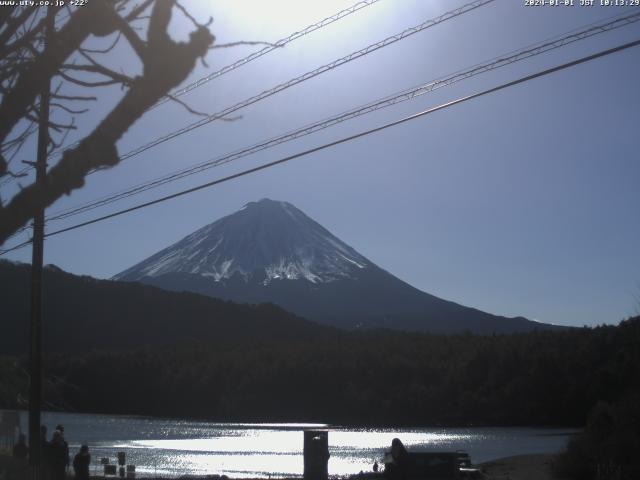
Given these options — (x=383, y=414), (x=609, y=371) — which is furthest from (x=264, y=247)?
(x=609, y=371)

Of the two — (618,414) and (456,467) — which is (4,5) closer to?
(456,467)

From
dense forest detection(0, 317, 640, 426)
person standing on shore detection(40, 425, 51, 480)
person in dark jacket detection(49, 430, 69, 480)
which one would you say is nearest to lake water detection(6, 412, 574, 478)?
dense forest detection(0, 317, 640, 426)

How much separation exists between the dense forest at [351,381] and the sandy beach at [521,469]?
39834 millimetres

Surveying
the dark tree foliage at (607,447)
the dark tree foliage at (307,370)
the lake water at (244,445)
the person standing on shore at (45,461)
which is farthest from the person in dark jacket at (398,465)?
the dark tree foliage at (307,370)

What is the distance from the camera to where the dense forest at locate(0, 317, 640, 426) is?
263 feet

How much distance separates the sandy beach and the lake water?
4.37m

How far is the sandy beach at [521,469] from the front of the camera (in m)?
29.1

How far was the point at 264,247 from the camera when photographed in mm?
199750

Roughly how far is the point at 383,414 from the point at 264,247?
115 metres

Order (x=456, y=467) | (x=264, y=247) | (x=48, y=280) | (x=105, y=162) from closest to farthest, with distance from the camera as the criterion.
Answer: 1. (x=105, y=162)
2. (x=456, y=467)
3. (x=48, y=280)
4. (x=264, y=247)

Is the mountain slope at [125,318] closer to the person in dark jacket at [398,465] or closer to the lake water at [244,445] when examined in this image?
the lake water at [244,445]

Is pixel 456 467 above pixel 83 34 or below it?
below

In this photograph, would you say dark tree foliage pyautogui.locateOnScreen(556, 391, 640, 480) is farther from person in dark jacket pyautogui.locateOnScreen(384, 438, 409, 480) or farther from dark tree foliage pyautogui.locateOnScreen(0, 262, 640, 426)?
dark tree foliage pyautogui.locateOnScreen(0, 262, 640, 426)

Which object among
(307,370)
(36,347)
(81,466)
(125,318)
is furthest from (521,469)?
(125,318)
